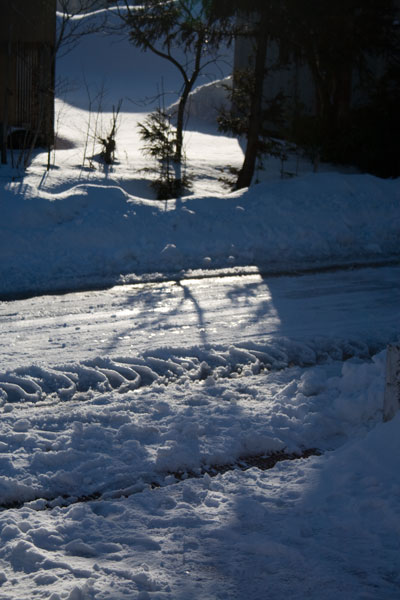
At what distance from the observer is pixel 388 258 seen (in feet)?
28.3

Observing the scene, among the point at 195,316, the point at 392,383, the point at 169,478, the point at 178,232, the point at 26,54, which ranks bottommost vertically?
the point at 169,478

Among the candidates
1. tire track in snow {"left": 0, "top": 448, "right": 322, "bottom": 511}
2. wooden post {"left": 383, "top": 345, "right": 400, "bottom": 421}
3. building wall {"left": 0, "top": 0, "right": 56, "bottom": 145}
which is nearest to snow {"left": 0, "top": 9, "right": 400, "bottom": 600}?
tire track in snow {"left": 0, "top": 448, "right": 322, "bottom": 511}

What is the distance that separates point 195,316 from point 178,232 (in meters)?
2.64

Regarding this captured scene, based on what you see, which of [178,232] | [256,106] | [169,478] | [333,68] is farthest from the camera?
[333,68]

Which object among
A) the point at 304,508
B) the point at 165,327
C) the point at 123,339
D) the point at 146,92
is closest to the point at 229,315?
the point at 165,327

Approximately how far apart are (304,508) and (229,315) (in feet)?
10.3

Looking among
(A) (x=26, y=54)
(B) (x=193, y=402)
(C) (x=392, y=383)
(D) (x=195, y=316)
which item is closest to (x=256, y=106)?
(A) (x=26, y=54)

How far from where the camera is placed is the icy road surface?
5461 millimetres

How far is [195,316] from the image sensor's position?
6285 mm

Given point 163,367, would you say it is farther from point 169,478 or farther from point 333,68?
point 333,68

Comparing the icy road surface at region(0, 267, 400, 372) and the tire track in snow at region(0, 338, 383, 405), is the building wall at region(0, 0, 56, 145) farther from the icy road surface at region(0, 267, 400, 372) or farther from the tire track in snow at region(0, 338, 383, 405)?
the tire track in snow at region(0, 338, 383, 405)

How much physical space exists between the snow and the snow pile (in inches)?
1.2

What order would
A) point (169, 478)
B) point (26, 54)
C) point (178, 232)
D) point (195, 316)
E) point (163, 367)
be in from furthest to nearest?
1. point (26, 54)
2. point (178, 232)
3. point (195, 316)
4. point (163, 367)
5. point (169, 478)

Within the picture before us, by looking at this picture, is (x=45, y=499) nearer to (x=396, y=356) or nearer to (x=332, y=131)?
(x=396, y=356)
